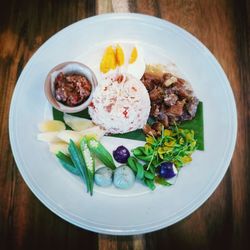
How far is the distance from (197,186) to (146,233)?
42 centimetres

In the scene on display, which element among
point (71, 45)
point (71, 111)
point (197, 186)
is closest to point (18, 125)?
point (71, 111)

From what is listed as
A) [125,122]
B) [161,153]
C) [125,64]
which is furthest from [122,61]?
[161,153]

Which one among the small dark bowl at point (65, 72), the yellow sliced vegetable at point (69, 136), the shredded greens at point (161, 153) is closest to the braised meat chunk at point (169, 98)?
the shredded greens at point (161, 153)

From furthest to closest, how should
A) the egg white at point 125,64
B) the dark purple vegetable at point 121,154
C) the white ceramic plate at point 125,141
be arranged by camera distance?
the egg white at point 125,64 → the dark purple vegetable at point 121,154 → the white ceramic plate at point 125,141

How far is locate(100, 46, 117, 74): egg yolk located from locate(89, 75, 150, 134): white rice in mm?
98

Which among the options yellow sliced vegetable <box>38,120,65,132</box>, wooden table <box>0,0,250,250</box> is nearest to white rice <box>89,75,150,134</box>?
yellow sliced vegetable <box>38,120,65,132</box>

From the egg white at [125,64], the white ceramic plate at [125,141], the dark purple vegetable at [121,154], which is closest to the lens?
the white ceramic plate at [125,141]

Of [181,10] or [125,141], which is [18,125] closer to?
[125,141]

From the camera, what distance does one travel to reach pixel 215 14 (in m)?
2.49

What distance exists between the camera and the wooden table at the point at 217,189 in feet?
6.99

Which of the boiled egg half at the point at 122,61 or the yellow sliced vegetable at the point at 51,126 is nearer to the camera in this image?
the yellow sliced vegetable at the point at 51,126

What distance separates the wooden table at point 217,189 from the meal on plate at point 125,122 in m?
0.28

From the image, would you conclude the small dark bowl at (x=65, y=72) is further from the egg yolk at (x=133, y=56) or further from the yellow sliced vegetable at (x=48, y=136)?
the egg yolk at (x=133, y=56)

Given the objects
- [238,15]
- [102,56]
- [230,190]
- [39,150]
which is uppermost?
[238,15]
